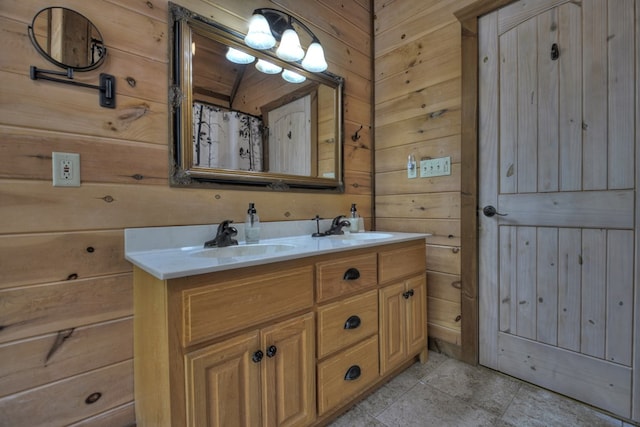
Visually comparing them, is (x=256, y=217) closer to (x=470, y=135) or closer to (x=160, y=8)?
(x=160, y=8)

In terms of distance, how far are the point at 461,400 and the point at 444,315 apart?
1.67ft

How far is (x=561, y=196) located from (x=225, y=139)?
163 centimetres

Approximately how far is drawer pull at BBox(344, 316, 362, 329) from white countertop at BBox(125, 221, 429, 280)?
312 millimetres

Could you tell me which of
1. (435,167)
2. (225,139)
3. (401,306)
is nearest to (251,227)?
(225,139)

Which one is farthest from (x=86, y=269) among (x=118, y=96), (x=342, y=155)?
(x=342, y=155)

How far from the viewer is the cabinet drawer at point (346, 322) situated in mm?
1136

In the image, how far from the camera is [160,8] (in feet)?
3.91

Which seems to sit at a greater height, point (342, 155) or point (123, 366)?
point (342, 155)

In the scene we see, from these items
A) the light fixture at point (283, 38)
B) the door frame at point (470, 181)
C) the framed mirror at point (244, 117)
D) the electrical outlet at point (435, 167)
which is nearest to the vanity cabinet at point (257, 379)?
the framed mirror at point (244, 117)

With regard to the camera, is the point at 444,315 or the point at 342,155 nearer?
the point at 444,315

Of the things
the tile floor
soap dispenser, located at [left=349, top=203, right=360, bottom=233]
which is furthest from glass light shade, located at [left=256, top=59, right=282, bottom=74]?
the tile floor

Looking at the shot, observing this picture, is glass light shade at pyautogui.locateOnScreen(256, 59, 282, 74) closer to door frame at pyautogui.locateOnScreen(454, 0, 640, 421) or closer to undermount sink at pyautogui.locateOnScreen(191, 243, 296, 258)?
undermount sink at pyautogui.locateOnScreen(191, 243, 296, 258)

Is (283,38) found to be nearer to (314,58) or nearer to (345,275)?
(314,58)

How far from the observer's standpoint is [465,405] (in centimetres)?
133
